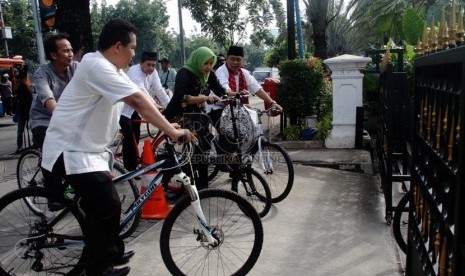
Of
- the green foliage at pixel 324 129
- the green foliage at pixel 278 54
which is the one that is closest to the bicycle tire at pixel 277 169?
the green foliage at pixel 324 129

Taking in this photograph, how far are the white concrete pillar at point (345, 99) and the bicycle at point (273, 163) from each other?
2.89 metres

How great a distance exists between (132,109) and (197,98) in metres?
1.45

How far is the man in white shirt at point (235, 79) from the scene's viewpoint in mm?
5414

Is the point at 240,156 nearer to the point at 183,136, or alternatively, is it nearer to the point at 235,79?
the point at 235,79

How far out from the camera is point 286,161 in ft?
16.3

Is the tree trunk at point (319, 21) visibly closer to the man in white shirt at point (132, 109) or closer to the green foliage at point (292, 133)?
the green foliage at point (292, 133)

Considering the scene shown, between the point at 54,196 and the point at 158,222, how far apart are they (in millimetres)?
1508

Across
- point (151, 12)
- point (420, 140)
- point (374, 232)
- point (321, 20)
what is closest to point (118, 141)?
point (374, 232)

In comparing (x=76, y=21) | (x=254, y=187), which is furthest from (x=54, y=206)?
(x=76, y=21)

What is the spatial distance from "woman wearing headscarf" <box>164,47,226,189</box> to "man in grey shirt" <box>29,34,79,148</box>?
3.64 feet

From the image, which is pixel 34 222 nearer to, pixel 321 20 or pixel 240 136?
pixel 240 136

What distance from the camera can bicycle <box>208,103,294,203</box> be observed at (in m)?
4.93

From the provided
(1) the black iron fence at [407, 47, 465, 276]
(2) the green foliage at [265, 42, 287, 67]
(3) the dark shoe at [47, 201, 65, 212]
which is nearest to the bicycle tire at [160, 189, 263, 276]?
(3) the dark shoe at [47, 201, 65, 212]

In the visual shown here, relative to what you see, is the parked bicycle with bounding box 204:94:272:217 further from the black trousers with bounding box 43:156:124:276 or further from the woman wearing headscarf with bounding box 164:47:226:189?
the black trousers with bounding box 43:156:124:276
